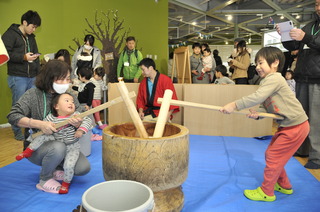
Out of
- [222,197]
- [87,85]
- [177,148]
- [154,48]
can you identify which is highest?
[154,48]

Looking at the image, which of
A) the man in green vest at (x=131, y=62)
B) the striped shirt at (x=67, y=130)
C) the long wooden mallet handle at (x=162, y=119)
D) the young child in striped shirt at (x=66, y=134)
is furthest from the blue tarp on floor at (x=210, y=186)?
the man in green vest at (x=131, y=62)

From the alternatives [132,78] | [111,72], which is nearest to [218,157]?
[132,78]

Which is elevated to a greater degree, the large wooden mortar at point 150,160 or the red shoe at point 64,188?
the large wooden mortar at point 150,160

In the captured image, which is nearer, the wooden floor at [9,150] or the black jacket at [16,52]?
the wooden floor at [9,150]

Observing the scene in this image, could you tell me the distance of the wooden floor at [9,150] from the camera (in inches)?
85.7

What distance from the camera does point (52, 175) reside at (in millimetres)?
1826

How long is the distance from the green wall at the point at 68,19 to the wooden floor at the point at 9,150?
676 mm

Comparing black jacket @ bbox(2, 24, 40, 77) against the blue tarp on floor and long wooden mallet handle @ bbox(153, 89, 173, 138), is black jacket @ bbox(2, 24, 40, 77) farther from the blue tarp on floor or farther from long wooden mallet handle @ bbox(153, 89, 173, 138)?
long wooden mallet handle @ bbox(153, 89, 173, 138)

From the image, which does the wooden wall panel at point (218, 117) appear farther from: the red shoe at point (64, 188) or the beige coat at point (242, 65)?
the red shoe at point (64, 188)

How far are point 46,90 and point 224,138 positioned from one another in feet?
6.95

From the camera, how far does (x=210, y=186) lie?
5.94 feet

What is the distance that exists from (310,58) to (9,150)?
9.75ft

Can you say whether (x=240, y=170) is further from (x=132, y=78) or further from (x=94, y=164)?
(x=132, y=78)

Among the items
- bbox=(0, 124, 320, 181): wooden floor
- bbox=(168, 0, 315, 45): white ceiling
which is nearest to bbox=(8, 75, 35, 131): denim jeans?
bbox=(0, 124, 320, 181): wooden floor
